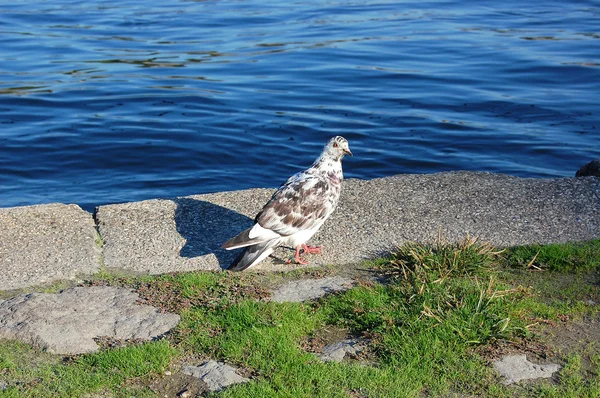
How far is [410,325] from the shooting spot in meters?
5.44

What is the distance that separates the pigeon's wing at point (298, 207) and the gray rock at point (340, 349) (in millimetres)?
1626

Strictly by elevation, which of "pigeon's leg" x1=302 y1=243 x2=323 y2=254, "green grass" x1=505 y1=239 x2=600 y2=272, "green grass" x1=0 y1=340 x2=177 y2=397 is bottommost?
"green grass" x1=505 y1=239 x2=600 y2=272

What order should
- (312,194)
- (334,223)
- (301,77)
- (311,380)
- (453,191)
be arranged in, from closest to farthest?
(311,380), (312,194), (334,223), (453,191), (301,77)

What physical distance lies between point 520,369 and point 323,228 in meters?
2.91

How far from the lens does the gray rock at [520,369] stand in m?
5.00

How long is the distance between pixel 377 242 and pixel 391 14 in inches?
668

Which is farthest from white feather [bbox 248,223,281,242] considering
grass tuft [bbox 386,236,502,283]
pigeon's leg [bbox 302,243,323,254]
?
grass tuft [bbox 386,236,502,283]

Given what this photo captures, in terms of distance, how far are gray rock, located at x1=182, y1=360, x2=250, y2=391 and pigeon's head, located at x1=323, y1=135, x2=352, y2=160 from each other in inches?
111

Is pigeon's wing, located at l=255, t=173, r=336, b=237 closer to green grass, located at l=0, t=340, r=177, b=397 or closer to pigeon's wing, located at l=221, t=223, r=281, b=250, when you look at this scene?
pigeon's wing, located at l=221, t=223, r=281, b=250

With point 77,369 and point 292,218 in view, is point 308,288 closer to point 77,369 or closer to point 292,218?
point 292,218

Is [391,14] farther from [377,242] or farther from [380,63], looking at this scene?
[377,242]

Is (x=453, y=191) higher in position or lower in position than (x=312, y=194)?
lower

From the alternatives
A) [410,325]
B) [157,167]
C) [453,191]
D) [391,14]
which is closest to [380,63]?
[391,14]

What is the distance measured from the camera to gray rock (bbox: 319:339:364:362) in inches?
205
